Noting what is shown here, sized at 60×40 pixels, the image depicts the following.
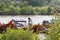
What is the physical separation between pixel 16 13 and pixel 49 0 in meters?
4.32

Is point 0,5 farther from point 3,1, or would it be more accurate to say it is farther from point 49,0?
point 49,0

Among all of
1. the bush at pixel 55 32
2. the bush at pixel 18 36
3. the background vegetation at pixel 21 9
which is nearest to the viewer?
the bush at pixel 55 32

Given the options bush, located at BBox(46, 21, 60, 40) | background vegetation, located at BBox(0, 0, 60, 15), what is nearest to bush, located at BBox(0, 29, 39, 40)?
bush, located at BBox(46, 21, 60, 40)

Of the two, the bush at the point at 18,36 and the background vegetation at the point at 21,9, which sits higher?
the bush at the point at 18,36

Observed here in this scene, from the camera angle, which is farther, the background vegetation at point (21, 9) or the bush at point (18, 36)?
the background vegetation at point (21, 9)

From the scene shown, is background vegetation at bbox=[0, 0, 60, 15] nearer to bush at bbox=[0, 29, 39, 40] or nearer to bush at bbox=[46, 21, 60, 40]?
bush at bbox=[0, 29, 39, 40]

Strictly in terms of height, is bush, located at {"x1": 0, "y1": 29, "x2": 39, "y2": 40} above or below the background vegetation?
above

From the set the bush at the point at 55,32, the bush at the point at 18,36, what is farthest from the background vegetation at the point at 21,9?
the bush at the point at 55,32

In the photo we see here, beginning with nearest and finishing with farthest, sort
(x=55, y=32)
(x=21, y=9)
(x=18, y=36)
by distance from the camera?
(x=55, y=32)
(x=18, y=36)
(x=21, y=9)

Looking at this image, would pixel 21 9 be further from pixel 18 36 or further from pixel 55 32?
pixel 55 32

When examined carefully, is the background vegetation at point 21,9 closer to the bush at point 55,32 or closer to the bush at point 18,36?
the bush at point 18,36

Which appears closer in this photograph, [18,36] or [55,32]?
[55,32]

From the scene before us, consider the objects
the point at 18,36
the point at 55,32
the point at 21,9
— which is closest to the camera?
the point at 55,32

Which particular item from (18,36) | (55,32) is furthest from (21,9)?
(55,32)
